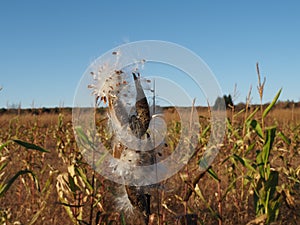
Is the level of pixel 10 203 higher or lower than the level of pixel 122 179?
lower

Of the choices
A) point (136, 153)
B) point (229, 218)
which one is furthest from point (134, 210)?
point (229, 218)

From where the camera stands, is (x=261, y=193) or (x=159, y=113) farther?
(x=261, y=193)

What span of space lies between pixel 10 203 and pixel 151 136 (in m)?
2.35

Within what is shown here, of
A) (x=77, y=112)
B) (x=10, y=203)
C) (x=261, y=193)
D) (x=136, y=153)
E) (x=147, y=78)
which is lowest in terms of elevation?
(x=10, y=203)

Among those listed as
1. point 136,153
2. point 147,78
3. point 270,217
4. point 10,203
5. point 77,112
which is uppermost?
point 147,78

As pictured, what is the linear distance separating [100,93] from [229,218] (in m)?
1.80

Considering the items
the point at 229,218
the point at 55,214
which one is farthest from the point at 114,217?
the point at 229,218

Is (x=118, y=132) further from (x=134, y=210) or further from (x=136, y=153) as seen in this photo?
(x=134, y=210)

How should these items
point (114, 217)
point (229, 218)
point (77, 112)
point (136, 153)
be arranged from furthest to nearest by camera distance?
point (229, 218), point (114, 217), point (77, 112), point (136, 153)

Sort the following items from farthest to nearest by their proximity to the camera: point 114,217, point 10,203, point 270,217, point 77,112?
point 10,203
point 114,217
point 270,217
point 77,112

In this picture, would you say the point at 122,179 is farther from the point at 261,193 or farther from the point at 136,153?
the point at 261,193

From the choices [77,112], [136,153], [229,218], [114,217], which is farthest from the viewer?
[229,218]

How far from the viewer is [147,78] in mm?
1415

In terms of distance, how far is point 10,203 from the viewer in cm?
315
